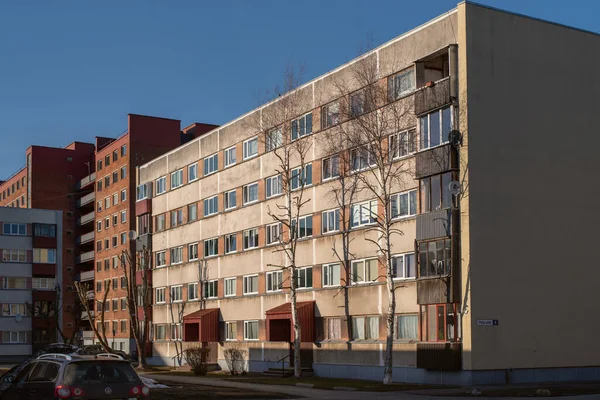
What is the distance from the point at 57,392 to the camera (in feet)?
57.4

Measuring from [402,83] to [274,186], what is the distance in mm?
13850

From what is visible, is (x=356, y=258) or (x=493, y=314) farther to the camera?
(x=356, y=258)

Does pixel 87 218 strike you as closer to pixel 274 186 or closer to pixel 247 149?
pixel 247 149

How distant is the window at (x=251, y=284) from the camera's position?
54931 mm

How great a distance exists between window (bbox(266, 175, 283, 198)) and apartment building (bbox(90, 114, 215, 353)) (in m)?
30.6

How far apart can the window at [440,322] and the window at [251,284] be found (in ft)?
59.1

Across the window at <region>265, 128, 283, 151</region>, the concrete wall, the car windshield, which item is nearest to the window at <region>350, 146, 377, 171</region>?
the concrete wall

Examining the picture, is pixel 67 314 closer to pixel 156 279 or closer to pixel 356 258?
pixel 156 279

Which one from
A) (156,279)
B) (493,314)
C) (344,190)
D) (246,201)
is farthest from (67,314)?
(493,314)

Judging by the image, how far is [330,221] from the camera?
47.1 meters

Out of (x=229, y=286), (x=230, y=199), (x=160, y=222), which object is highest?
(x=230, y=199)

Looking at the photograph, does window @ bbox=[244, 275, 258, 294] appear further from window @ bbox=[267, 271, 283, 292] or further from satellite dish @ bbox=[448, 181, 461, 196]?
satellite dish @ bbox=[448, 181, 461, 196]

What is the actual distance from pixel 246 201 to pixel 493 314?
78.1 feet

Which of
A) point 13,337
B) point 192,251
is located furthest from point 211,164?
point 13,337
